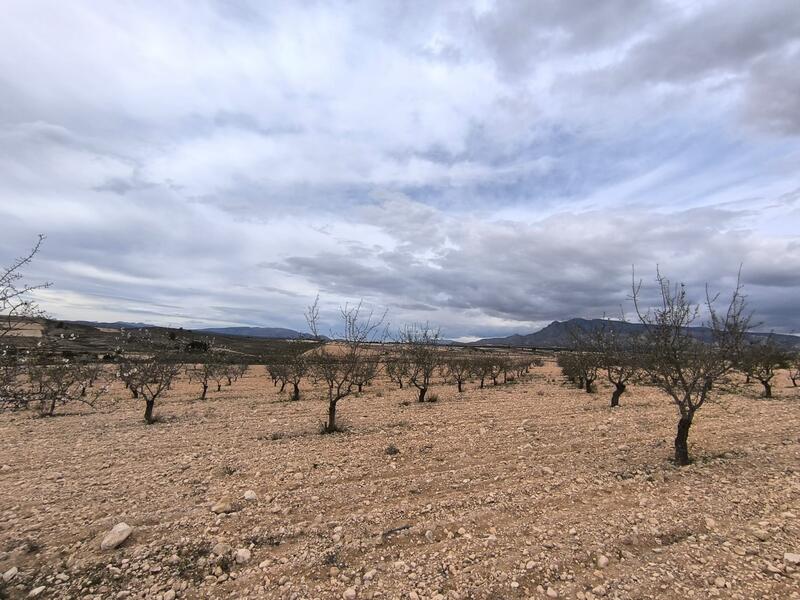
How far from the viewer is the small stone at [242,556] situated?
5688mm

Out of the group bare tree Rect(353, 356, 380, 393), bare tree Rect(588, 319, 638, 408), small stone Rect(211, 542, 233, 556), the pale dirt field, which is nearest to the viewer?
the pale dirt field

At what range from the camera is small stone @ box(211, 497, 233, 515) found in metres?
7.27

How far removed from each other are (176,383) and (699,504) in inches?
1547

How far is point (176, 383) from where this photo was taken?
36531 millimetres

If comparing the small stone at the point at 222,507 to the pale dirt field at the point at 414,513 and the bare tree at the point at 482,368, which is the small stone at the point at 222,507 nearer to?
the pale dirt field at the point at 414,513

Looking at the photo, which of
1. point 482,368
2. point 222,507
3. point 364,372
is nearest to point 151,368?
point 364,372

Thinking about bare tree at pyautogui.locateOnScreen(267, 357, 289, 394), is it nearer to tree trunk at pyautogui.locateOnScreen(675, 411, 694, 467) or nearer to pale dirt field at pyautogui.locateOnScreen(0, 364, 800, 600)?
pale dirt field at pyautogui.locateOnScreen(0, 364, 800, 600)

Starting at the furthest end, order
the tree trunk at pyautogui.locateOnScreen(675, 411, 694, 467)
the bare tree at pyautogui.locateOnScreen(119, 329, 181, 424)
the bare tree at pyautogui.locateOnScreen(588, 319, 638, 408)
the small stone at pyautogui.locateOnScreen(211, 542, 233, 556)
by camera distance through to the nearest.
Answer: the bare tree at pyautogui.locateOnScreen(588, 319, 638, 408) → the bare tree at pyautogui.locateOnScreen(119, 329, 181, 424) → the tree trunk at pyautogui.locateOnScreen(675, 411, 694, 467) → the small stone at pyautogui.locateOnScreen(211, 542, 233, 556)

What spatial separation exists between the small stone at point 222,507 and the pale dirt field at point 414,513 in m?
0.15

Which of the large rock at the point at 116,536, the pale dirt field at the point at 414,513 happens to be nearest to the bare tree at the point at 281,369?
the pale dirt field at the point at 414,513

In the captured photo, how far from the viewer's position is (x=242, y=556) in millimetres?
5738

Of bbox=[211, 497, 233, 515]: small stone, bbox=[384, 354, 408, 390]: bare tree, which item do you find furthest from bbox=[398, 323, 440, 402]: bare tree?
bbox=[211, 497, 233, 515]: small stone

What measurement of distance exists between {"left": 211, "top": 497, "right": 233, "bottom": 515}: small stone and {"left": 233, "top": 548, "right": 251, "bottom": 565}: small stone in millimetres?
1623

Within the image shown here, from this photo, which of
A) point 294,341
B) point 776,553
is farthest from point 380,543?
→ point 294,341
